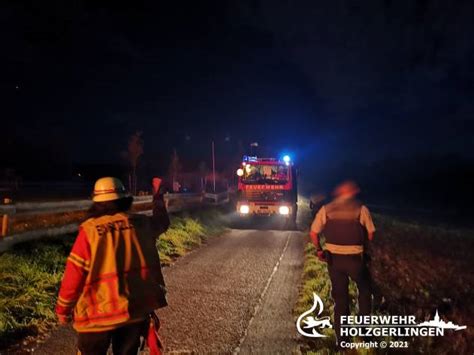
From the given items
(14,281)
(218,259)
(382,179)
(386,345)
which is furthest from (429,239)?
(382,179)

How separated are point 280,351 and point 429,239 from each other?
18.7m

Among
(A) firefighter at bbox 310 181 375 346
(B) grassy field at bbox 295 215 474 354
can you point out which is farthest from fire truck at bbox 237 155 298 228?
(A) firefighter at bbox 310 181 375 346

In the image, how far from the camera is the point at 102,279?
279cm

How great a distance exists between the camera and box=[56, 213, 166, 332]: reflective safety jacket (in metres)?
2.77

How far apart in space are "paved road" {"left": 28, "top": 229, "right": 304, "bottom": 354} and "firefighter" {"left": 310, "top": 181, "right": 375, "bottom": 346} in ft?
2.96

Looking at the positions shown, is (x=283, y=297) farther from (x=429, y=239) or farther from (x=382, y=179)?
(x=382, y=179)

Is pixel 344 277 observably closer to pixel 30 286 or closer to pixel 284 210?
pixel 30 286

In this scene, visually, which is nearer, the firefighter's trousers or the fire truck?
the firefighter's trousers

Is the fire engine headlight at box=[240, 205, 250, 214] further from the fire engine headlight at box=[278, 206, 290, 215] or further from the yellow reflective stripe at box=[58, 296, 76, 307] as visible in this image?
the yellow reflective stripe at box=[58, 296, 76, 307]

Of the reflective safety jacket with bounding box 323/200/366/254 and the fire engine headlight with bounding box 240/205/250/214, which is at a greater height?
the reflective safety jacket with bounding box 323/200/366/254

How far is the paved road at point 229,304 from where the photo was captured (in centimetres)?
485

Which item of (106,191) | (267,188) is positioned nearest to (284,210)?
(267,188)

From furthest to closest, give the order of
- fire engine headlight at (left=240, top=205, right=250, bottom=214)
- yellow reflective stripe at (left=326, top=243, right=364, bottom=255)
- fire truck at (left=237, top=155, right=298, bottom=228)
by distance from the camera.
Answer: fire engine headlight at (left=240, top=205, right=250, bottom=214)
fire truck at (left=237, top=155, right=298, bottom=228)
yellow reflective stripe at (left=326, top=243, right=364, bottom=255)

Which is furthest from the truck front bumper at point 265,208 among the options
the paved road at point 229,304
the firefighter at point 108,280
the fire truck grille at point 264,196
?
the firefighter at point 108,280
